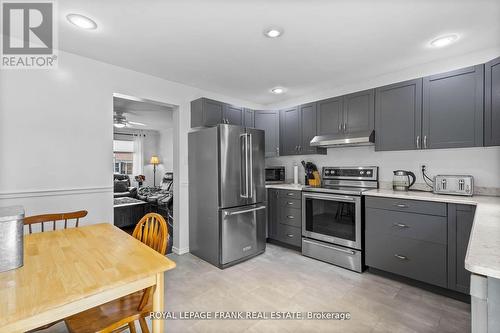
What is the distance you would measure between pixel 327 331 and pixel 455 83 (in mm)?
2703

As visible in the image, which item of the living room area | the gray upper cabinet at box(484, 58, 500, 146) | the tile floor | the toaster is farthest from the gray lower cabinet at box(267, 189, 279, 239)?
the living room area

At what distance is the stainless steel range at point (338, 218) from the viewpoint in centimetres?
281

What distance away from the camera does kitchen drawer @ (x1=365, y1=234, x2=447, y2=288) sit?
7.47 ft

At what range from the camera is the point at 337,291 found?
238 cm

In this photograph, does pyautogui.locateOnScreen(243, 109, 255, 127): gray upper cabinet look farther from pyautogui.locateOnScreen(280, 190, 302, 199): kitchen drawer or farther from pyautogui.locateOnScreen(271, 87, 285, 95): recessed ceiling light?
pyautogui.locateOnScreen(280, 190, 302, 199): kitchen drawer

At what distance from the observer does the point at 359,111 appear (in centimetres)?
313

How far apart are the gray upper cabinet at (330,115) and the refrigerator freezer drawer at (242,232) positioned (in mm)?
1482

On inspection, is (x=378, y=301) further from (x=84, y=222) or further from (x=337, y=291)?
(x=84, y=222)

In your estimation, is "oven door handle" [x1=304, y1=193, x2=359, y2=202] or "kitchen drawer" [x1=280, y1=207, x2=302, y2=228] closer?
"oven door handle" [x1=304, y1=193, x2=359, y2=202]

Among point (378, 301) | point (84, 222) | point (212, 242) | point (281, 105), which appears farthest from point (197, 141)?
point (378, 301)

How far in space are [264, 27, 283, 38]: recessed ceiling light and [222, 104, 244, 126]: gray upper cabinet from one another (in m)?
1.56

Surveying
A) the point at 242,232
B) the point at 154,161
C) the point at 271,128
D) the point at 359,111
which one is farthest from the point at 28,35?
the point at 154,161

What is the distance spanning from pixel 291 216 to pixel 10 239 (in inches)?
118

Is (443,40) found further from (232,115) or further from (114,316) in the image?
(114,316)
